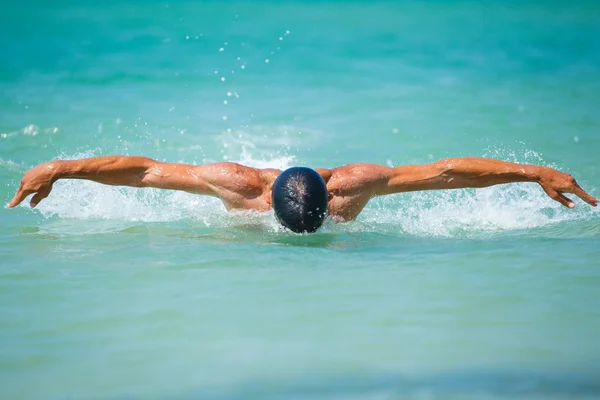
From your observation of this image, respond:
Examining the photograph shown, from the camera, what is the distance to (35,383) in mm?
2711

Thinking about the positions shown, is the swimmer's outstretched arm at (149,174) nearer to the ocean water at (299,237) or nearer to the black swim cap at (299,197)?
the ocean water at (299,237)

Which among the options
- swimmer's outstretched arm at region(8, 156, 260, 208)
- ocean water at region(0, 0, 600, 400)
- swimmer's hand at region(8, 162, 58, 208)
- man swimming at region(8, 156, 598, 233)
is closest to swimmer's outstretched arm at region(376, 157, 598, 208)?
man swimming at region(8, 156, 598, 233)

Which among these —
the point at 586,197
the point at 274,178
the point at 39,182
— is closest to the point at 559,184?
the point at 586,197

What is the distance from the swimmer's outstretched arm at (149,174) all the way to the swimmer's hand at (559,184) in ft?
6.44

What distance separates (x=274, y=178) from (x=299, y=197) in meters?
0.64

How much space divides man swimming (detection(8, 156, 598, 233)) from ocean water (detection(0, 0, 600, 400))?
0.71ft

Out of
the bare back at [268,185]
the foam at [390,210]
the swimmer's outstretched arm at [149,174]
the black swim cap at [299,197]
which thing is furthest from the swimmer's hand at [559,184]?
the swimmer's outstretched arm at [149,174]

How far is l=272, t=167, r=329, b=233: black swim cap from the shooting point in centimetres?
438

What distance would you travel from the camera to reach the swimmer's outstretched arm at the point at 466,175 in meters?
4.93

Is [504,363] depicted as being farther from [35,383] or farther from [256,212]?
[256,212]

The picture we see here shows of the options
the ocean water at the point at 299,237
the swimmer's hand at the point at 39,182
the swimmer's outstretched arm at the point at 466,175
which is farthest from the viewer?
the swimmer's outstretched arm at the point at 466,175

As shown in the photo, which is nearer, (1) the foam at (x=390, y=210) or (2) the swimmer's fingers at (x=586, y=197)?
(2) the swimmer's fingers at (x=586, y=197)

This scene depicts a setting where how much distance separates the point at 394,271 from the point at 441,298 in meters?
0.49

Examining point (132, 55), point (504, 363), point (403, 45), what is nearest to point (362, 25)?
point (403, 45)
